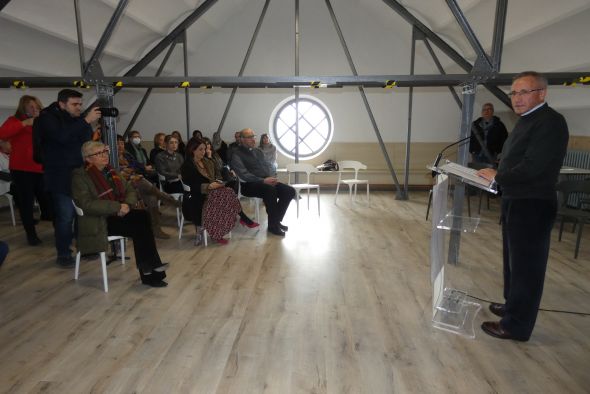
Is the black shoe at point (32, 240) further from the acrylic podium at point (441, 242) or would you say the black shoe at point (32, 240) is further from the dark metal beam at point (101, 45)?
the acrylic podium at point (441, 242)

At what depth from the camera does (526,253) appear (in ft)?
7.60

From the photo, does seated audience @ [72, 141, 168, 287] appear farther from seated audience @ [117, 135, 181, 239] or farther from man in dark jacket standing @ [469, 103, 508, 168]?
man in dark jacket standing @ [469, 103, 508, 168]

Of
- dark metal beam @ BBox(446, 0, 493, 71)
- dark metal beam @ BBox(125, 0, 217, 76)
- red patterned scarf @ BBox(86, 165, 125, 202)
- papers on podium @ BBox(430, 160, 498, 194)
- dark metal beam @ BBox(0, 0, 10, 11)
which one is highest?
dark metal beam @ BBox(125, 0, 217, 76)

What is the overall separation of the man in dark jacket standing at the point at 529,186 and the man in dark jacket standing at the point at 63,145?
3169 mm

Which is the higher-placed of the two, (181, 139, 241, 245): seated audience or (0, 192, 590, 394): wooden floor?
(181, 139, 241, 245): seated audience

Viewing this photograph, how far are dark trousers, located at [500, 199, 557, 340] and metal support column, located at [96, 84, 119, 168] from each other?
11.1ft

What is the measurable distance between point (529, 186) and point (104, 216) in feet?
9.54

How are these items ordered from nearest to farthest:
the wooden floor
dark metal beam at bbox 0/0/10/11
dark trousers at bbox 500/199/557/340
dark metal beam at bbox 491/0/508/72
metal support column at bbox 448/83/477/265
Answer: the wooden floor < dark trousers at bbox 500/199/557/340 < dark metal beam at bbox 491/0/508/72 < dark metal beam at bbox 0/0/10/11 < metal support column at bbox 448/83/477/265

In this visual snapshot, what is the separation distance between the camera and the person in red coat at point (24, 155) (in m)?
3.93

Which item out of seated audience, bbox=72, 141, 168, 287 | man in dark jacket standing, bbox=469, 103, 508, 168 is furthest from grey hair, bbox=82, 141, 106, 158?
man in dark jacket standing, bbox=469, 103, 508, 168

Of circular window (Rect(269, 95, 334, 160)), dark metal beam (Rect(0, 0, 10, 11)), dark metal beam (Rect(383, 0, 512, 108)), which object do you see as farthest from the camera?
circular window (Rect(269, 95, 334, 160))

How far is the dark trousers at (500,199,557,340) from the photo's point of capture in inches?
89.6

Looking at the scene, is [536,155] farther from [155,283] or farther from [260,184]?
[260,184]

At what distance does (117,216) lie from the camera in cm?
328
